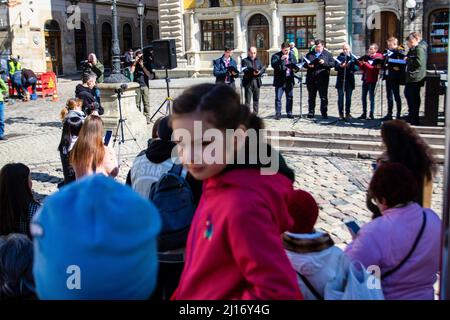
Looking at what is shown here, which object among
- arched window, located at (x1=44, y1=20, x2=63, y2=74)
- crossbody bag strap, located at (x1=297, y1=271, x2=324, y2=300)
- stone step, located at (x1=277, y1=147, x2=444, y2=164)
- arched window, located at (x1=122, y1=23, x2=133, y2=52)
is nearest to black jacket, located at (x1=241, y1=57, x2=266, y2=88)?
stone step, located at (x1=277, y1=147, x2=444, y2=164)

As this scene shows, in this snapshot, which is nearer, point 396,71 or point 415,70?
point 415,70

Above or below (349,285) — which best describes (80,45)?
above

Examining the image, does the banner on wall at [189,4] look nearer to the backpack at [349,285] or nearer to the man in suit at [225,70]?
the man in suit at [225,70]

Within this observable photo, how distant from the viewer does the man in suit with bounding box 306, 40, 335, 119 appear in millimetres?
13391

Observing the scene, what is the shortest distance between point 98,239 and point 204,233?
653mm

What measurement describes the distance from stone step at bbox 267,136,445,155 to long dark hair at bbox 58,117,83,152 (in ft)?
13.7

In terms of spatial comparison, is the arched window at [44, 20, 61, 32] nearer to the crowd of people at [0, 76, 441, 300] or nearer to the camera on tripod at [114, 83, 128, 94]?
the camera on tripod at [114, 83, 128, 94]

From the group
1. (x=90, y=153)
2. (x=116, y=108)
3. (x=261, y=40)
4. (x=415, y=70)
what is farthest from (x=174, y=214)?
(x=261, y=40)

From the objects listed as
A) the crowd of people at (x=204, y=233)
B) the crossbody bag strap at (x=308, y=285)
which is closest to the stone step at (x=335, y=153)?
the crowd of people at (x=204, y=233)

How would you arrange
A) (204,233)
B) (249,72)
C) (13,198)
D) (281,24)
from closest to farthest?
1. (204,233)
2. (13,198)
3. (249,72)
4. (281,24)

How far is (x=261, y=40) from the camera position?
30688 mm

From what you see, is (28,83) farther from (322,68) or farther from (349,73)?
(349,73)

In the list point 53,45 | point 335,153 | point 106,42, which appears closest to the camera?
point 335,153

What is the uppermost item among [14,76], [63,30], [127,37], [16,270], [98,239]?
[63,30]
